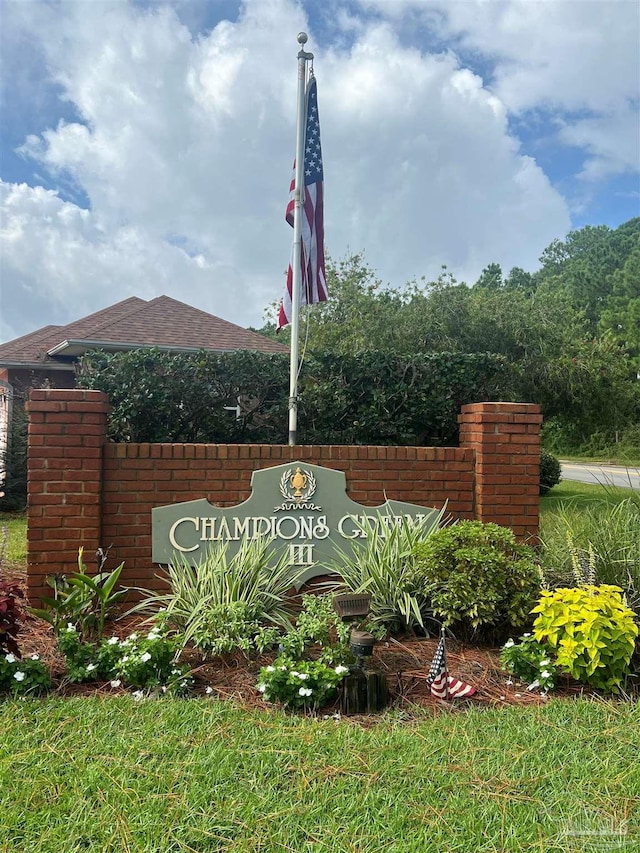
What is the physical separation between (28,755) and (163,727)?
0.59 metres

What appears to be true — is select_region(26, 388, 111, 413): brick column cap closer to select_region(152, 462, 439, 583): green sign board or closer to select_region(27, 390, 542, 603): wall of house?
select_region(27, 390, 542, 603): wall of house

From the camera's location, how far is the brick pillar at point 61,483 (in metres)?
4.80

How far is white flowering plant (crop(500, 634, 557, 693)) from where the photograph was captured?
360 cm

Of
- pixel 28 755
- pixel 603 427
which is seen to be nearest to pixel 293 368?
pixel 28 755

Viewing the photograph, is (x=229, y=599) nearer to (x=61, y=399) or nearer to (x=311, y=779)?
(x=311, y=779)

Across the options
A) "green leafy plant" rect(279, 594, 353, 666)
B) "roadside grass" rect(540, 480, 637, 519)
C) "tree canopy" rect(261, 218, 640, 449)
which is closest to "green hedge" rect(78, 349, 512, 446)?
"roadside grass" rect(540, 480, 637, 519)

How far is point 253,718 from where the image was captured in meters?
3.19

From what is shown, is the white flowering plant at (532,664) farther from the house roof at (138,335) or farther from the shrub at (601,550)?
the house roof at (138,335)

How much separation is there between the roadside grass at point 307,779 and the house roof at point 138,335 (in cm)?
989

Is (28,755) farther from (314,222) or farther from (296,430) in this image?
(314,222)

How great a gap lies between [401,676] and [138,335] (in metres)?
11.1

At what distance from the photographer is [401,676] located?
12.2ft

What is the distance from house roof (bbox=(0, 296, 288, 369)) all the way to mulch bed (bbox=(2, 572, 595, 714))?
8.96 metres

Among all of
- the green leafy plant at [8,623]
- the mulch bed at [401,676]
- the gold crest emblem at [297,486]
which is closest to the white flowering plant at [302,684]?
the mulch bed at [401,676]
